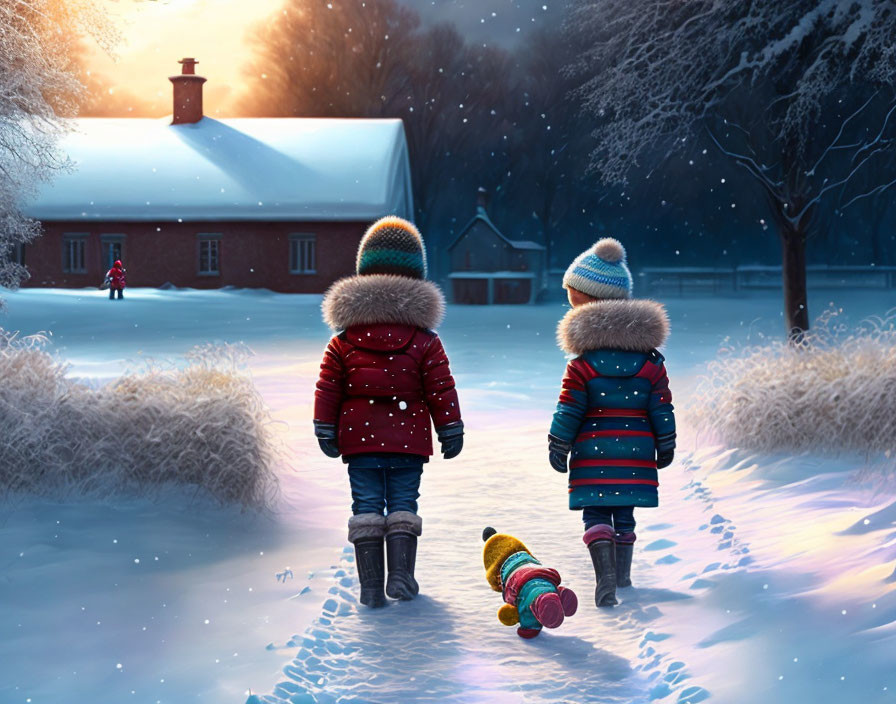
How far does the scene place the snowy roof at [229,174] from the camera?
3278 cm

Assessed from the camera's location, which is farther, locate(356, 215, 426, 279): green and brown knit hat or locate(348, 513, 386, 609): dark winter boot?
locate(356, 215, 426, 279): green and brown knit hat

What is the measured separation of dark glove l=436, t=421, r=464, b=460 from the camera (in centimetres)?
532

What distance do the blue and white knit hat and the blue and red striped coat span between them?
1.28 feet

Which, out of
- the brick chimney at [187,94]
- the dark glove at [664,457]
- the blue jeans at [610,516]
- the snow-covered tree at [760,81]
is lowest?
the blue jeans at [610,516]

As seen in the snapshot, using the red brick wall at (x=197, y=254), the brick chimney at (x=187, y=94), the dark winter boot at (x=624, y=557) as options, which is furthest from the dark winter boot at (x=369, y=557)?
the brick chimney at (x=187, y=94)

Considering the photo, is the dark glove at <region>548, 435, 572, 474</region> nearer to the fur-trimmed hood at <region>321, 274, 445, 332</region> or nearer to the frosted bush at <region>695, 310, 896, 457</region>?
the fur-trimmed hood at <region>321, 274, 445, 332</region>

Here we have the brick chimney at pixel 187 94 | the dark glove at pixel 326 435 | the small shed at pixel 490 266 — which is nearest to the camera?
the dark glove at pixel 326 435

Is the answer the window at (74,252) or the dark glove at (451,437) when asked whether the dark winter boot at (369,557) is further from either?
the window at (74,252)

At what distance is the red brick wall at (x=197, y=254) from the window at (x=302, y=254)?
0.15m

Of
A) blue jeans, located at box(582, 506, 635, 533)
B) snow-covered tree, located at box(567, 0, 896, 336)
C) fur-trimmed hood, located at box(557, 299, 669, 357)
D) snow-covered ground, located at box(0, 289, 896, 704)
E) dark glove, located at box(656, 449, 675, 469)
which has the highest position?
snow-covered tree, located at box(567, 0, 896, 336)

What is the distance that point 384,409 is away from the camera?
5.36 meters

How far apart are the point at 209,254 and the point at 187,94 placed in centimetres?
Result: 668

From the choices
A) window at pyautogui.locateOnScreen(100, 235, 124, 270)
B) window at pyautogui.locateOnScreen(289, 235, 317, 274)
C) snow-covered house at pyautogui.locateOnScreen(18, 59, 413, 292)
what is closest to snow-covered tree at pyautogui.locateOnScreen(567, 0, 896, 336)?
snow-covered house at pyautogui.locateOnScreen(18, 59, 413, 292)

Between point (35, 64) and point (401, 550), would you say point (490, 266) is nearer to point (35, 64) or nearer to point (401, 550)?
point (35, 64)
